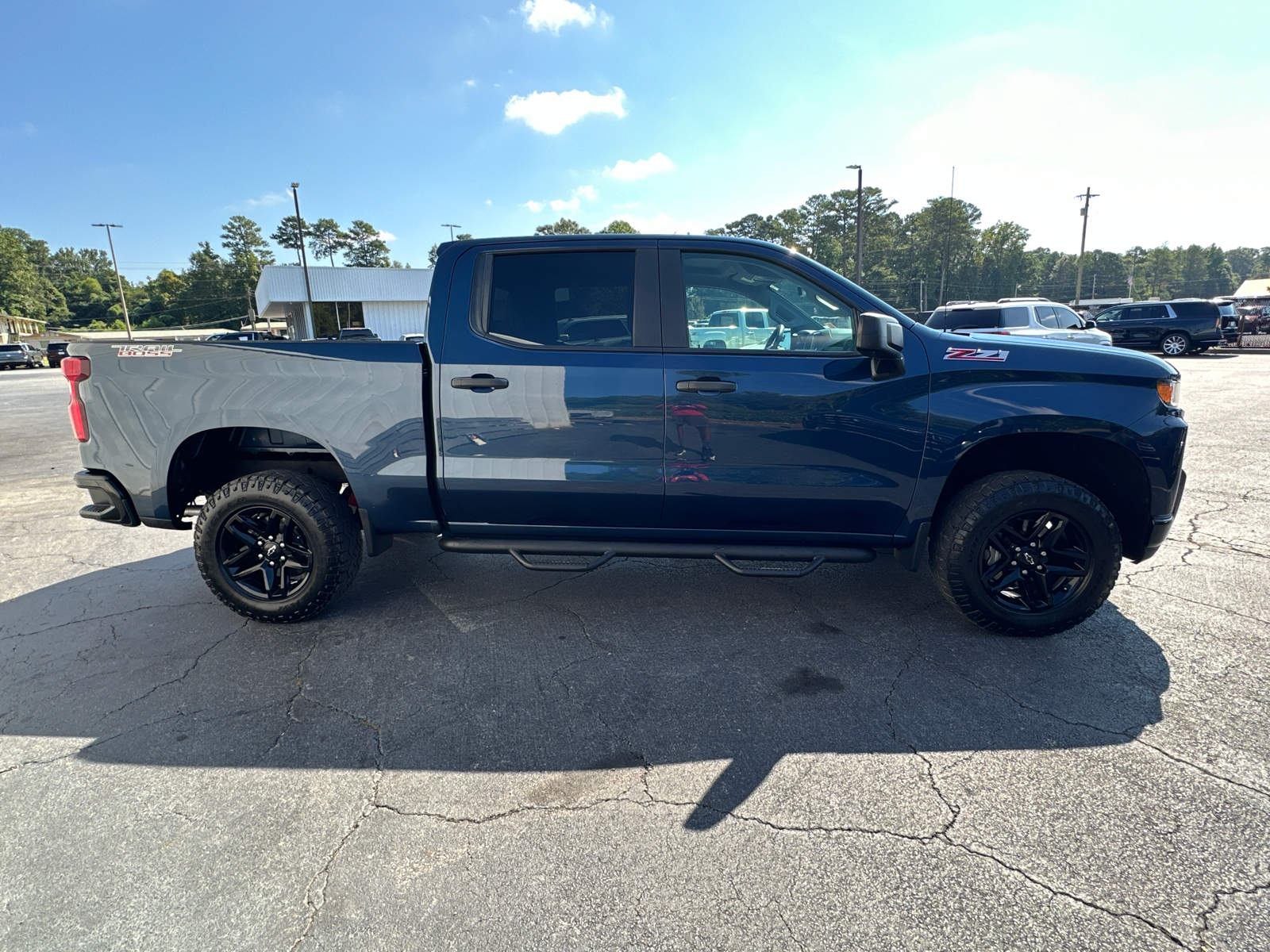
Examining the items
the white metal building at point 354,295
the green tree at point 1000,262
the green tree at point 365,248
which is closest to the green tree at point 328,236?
the green tree at point 365,248

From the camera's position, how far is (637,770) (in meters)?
2.48

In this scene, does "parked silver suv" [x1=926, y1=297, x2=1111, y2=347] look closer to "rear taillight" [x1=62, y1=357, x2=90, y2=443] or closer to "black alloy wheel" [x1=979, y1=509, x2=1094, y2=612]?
"black alloy wheel" [x1=979, y1=509, x2=1094, y2=612]

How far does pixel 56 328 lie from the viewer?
345 ft

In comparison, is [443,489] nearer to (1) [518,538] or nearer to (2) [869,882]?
(1) [518,538]

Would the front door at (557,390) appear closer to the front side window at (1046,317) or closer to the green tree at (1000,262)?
the front side window at (1046,317)

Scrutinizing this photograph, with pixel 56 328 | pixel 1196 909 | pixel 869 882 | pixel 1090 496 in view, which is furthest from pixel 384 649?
pixel 56 328

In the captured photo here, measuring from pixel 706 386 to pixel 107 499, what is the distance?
3363 mm

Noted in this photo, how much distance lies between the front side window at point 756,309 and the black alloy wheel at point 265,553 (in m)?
2.40

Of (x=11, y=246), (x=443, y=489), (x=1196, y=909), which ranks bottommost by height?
(x=1196, y=909)

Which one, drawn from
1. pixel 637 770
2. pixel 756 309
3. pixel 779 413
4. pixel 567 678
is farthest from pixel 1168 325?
pixel 637 770

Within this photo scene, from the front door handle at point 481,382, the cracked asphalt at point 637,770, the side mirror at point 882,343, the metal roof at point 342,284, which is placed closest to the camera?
the cracked asphalt at point 637,770

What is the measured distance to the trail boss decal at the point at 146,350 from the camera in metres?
3.51

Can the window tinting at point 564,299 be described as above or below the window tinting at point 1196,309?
below

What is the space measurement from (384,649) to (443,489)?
0.87m
